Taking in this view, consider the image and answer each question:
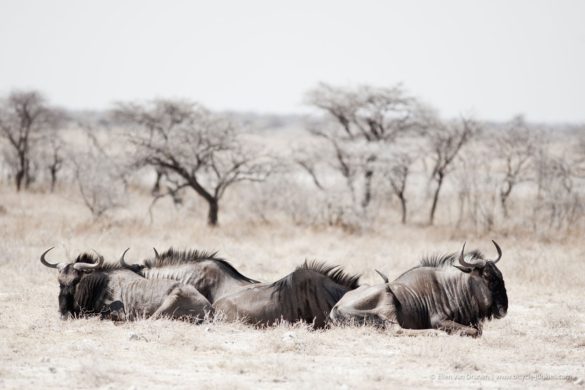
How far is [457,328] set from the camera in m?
8.33

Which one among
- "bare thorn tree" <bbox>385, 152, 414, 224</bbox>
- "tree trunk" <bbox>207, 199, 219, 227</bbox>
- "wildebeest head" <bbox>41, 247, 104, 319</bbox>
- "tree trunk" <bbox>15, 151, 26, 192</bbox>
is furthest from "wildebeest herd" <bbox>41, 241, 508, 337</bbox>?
"tree trunk" <bbox>15, 151, 26, 192</bbox>

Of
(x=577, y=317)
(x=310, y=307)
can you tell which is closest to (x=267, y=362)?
(x=310, y=307)

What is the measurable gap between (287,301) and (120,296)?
2.04m

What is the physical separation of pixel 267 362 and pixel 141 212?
1723 cm

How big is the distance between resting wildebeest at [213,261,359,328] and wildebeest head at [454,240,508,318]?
148cm

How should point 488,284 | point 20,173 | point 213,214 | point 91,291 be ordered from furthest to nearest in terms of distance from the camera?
point 20,173
point 213,214
point 91,291
point 488,284

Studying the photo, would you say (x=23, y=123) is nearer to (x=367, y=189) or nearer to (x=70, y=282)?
(x=367, y=189)

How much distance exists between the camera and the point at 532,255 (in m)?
15.1

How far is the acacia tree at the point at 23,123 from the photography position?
31047 mm

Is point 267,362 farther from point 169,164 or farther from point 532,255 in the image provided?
point 169,164

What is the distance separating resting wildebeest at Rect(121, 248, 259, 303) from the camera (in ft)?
30.7

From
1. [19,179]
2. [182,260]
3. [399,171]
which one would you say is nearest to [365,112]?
[399,171]

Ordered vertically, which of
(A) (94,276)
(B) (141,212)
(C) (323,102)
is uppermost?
(C) (323,102)

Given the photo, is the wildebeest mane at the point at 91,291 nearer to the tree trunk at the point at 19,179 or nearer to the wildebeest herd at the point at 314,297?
the wildebeest herd at the point at 314,297
